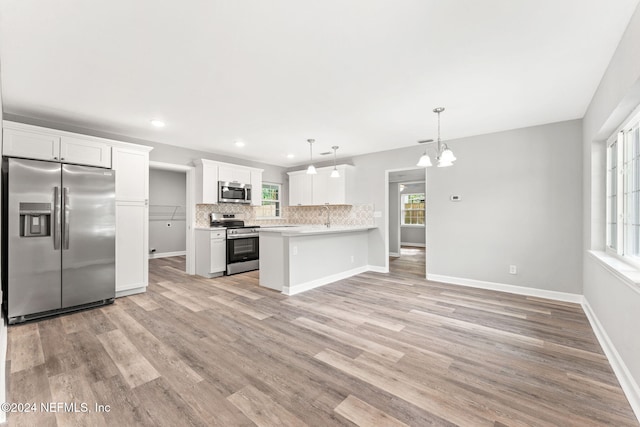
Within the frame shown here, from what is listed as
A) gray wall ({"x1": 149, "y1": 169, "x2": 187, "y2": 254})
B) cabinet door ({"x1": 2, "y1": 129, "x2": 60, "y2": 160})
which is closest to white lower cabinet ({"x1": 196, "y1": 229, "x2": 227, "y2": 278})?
cabinet door ({"x1": 2, "y1": 129, "x2": 60, "y2": 160})

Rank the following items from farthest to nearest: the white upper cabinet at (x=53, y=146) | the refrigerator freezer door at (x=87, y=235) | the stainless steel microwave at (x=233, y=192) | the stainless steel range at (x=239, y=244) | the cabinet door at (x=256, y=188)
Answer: the cabinet door at (x=256, y=188) → the stainless steel microwave at (x=233, y=192) → the stainless steel range at (x=239, y=244) → the refrigerator freezer door at (x=87, y=235) → the white upper cabinet at (x=53, y=146)

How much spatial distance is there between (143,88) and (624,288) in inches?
173

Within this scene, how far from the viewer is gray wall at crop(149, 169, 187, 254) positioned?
769cm

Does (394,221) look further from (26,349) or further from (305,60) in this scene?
(26,349)

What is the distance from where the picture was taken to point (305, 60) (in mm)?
2334

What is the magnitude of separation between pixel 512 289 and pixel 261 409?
4054 mm

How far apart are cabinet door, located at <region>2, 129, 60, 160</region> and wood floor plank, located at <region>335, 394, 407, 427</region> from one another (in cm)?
424

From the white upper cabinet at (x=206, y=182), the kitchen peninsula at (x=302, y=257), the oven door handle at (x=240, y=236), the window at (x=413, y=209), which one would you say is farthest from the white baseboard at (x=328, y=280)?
the window at (x=413, y=209)

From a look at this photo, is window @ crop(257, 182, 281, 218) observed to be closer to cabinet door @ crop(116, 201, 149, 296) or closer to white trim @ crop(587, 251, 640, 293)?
cabinet door @ crop(116, 201, 149, 296)

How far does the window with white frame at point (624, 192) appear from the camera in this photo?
7.63 feet

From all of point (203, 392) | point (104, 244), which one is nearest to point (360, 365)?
point (203, 392)

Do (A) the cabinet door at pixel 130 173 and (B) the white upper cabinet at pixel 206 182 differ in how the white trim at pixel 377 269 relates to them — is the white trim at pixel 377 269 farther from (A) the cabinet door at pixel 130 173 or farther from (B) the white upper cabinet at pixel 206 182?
(A) the cabinet door at pixel 130 173

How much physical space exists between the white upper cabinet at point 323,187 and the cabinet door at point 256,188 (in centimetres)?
82

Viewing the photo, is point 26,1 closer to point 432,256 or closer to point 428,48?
point 428,48
